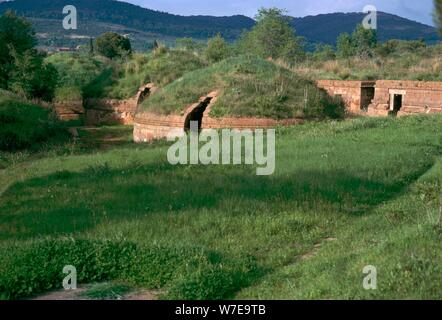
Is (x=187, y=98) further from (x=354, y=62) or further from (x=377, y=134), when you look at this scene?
(x=354, y=62)

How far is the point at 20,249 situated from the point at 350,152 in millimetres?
8526

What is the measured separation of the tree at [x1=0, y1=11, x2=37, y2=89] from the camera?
89.4ft

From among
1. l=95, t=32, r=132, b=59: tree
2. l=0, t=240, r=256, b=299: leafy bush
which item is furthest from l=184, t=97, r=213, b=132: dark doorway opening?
l=95, t=32, r=132, b=59: tree

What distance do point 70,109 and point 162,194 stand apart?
77.1 feet

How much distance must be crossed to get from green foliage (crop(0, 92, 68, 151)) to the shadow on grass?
8311 millimetres

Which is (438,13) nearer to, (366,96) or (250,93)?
(250,93)

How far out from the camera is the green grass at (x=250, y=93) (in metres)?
21.0

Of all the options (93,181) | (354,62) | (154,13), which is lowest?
(93,181)

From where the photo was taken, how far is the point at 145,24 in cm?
10094

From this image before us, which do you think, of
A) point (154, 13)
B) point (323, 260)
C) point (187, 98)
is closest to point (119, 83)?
point (187, 98)

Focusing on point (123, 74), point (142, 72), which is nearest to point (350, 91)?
point (142, 72)

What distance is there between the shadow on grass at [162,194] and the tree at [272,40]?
38.9m

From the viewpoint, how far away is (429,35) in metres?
123

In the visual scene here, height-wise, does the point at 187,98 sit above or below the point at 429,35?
below
